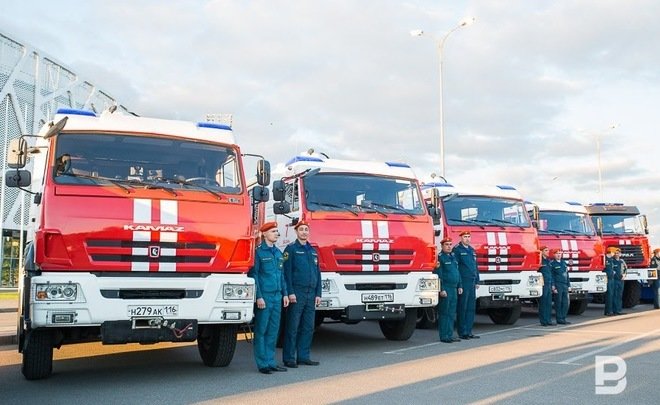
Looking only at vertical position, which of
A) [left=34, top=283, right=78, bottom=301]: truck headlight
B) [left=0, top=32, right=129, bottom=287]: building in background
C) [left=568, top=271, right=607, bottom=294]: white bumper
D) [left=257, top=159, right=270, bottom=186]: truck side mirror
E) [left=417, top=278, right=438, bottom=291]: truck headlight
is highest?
[left=0, top=32, right=129, bottom=287]: building in background

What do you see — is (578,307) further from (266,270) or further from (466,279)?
(266,270)

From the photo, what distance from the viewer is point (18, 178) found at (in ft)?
23.3

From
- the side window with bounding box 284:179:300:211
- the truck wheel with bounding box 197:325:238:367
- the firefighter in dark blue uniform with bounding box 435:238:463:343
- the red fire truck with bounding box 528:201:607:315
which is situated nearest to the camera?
A: the truck wheel with bounding box 197:325:238:367

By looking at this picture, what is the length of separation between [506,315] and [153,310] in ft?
29.6

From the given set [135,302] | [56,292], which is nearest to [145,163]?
[135,302]

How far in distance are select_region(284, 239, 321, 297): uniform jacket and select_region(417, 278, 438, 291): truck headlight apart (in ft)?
6.74

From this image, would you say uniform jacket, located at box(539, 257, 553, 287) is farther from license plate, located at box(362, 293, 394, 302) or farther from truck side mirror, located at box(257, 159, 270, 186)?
truck side mirror, located at box(257, 159, 270, 186)

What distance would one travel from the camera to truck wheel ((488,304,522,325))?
13961 mm

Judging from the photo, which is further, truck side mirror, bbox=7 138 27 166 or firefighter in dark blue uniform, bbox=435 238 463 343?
firefighter in dark blue uniform, bbox=435 238 463 343

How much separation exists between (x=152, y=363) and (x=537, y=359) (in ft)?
15.9

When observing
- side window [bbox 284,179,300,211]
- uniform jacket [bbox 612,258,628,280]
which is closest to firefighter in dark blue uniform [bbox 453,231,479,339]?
side window [bbox 284,179,300,211]

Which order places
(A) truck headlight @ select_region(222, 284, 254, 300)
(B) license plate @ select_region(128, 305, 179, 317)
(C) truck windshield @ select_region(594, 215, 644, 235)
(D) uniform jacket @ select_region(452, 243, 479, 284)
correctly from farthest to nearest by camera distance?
(C) truck windshield @ select_region(594, 215, 644, 235), (D) uniform jacket @ select_region(452, 243, 479, 284), (A) truck headlight @ select_region(222, 284, 254, 300), (B) license plate @ select_region(128, 305, 179, 317)

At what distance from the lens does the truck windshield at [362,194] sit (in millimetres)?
9930

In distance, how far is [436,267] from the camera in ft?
35.3
